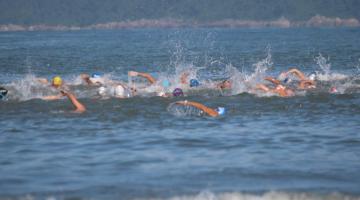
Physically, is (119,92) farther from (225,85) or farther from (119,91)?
(225,85)

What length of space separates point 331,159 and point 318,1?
179m

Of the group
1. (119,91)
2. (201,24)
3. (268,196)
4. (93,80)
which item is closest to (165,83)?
(119,91)

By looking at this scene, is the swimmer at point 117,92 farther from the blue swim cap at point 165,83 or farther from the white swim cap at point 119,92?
the blue swim cap at point 165,83

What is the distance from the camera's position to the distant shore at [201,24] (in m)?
176

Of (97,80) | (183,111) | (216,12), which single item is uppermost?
(216,12)

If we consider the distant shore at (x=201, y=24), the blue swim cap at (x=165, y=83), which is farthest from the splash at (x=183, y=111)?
the distant shore at (x=201, y=24)

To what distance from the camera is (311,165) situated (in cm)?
1230

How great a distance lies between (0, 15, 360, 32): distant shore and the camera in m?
176

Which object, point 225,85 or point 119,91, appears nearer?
point 119,91

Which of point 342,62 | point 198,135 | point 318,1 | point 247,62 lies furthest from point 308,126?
point 318,1

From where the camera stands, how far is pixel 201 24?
18412cm

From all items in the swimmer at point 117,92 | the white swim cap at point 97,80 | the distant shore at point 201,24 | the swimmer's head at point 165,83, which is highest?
the distant shore at point 201,24

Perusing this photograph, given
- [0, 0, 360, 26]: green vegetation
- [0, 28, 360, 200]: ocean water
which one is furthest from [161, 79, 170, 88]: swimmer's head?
[0, 0, 360, 26]: green vegetation

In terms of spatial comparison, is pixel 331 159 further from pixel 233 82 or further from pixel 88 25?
pixel 88 25
